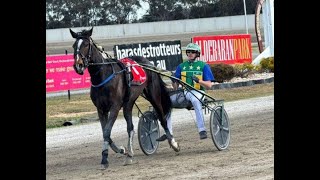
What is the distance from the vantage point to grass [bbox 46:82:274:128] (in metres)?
17.5

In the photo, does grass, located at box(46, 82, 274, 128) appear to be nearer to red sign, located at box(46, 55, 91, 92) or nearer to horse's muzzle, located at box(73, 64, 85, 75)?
red sign, located at box(46, 55, 91, 92)

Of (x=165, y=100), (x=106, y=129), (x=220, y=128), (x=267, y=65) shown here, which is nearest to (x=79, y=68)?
(x=106, y=129)

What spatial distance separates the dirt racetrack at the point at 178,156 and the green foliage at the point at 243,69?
883 cm

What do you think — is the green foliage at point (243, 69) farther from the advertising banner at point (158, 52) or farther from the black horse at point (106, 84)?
the black horse at point (106, 84)

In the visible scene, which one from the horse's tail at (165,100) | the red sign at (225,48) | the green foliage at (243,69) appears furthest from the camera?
the red sign at (225,48)

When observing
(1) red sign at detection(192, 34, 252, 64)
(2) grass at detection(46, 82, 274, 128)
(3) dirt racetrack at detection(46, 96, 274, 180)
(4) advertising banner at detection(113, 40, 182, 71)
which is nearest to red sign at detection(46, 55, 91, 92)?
(2) grass at detection(46, 82, 274, 128)

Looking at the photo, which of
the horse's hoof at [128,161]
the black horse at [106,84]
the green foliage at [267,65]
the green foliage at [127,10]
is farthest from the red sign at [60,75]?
the green foliage at [127,10]

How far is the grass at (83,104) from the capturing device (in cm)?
1747

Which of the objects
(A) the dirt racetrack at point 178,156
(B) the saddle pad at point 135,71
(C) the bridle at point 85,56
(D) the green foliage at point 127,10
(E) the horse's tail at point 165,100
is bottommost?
(A) the dirt racetrack at point 178,156

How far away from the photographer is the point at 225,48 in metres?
26.2

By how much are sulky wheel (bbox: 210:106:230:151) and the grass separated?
214 inches

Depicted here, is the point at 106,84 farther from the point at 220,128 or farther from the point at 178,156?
the point at 220,128
